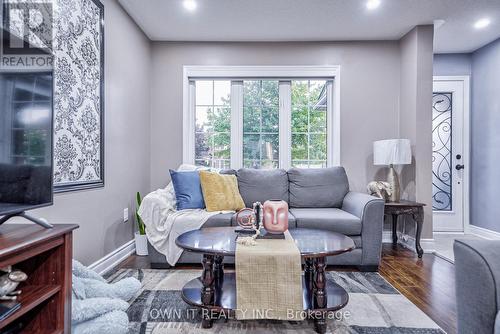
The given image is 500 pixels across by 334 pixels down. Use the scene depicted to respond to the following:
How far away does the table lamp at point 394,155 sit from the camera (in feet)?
10.3

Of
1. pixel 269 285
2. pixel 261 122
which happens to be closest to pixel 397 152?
pixel 261 122

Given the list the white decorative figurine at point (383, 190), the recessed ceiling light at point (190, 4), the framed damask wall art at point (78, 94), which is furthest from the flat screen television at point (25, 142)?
the white decorative figurine at point (383, 190)

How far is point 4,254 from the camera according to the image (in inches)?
39.8

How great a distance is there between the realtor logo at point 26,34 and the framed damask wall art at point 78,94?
0.12 meters

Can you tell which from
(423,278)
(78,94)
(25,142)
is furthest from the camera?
(423,278)

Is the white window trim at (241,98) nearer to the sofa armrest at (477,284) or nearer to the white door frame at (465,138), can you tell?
the white door frame at (465,138)

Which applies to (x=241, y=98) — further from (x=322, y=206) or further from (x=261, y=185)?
(x=322, y=206)

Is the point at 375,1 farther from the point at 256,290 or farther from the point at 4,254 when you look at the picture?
the point at 4,254

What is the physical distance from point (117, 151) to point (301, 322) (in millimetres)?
2217

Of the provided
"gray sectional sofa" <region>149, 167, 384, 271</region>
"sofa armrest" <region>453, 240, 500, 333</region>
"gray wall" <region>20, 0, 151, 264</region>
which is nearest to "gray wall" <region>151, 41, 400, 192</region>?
"gray wall" <region>20, 0, 151, 264</region>

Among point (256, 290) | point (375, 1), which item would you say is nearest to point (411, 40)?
point (375, 1)

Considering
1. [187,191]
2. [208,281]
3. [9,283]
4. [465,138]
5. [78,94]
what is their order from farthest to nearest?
1. [465,138]
2. [187,191]
3. [78,94]
4. [208,281]
5. [9,283]

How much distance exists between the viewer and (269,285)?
1556 millimetres

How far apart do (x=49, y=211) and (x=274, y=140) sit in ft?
8.50
